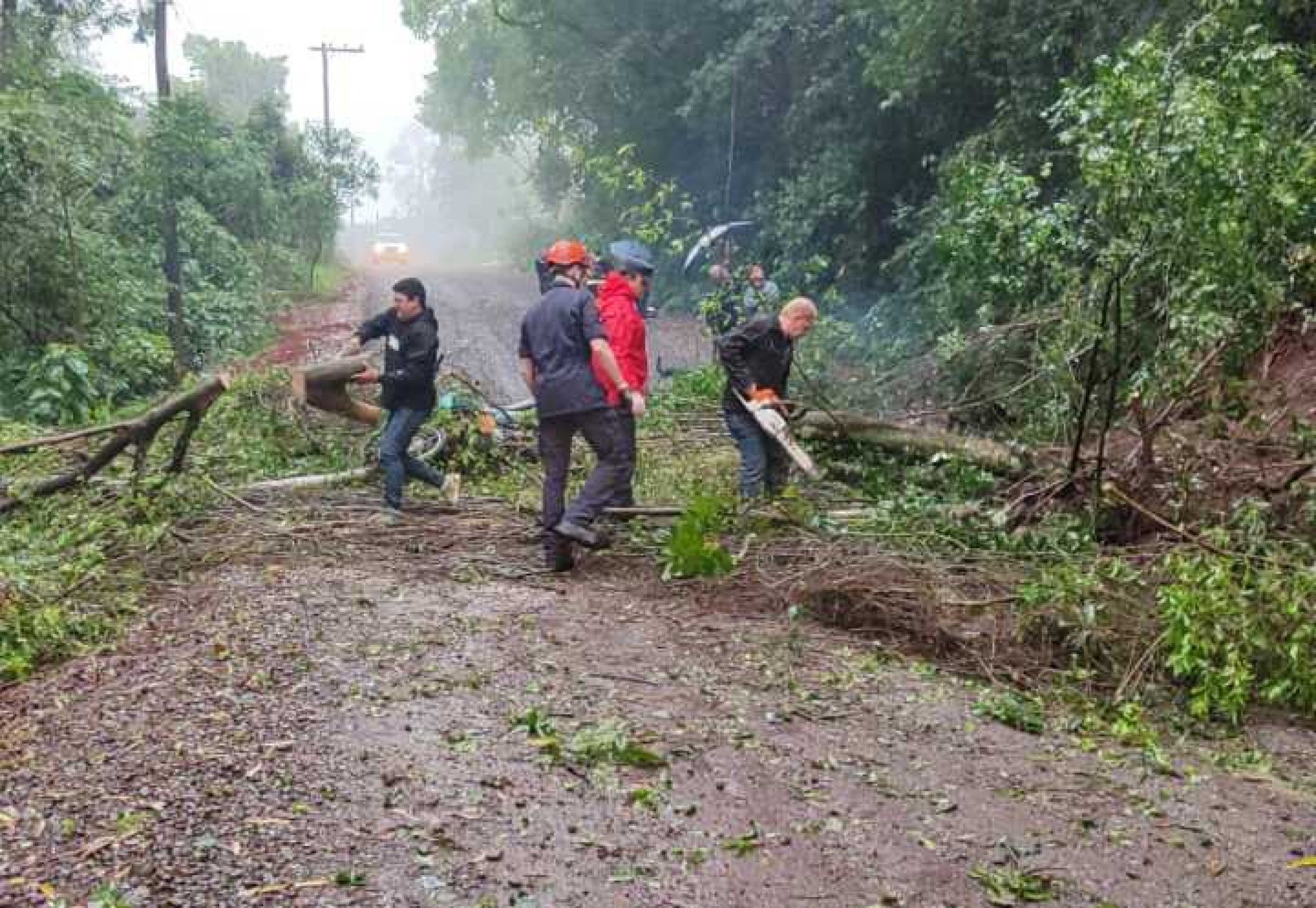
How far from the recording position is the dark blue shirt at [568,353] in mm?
5977

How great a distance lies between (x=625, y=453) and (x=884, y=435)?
2210 mm

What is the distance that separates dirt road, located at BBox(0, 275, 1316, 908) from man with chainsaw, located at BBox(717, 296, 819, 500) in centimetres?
168

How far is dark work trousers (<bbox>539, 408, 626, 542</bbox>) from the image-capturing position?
5984mm

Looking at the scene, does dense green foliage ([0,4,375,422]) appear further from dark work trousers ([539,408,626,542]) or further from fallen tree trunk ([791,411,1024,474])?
fallen tree trunk ([791,411,1024,474])

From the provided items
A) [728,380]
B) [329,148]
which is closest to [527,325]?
[728,380]

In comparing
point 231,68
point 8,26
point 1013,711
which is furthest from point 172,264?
point 231,68

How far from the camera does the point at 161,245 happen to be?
17.9 m

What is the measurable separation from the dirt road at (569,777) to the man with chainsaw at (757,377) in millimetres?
1682

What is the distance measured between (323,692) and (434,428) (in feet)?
15.0

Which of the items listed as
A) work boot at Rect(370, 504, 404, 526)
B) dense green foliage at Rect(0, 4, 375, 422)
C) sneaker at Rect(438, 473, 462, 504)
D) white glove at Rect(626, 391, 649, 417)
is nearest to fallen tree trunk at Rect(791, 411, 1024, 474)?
white glove at Rect(626, 391, 649, 417)

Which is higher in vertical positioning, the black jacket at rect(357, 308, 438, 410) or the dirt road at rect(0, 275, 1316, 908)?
the black jacket at rect(357, 308, 438, 410)

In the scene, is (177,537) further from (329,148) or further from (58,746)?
(329,148)

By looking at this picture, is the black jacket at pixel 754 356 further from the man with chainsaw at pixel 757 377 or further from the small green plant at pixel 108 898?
the small green plant at pixel 108 898

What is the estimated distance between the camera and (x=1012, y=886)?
10.0 feet
